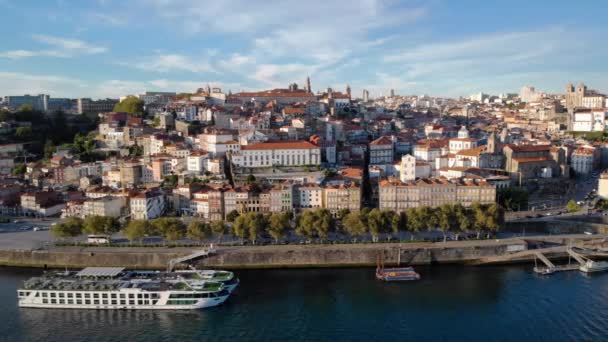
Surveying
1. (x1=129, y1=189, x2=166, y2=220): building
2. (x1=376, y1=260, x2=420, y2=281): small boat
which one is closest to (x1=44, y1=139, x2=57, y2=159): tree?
(x1=129, y1=189, x2=166, y2=220): building

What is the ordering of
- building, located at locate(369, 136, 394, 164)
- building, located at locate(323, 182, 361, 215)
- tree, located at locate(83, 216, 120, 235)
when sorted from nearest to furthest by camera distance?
1. tree, located at locate(83, 216, 120, 235)
2. building, located at locate(323, 182, 361, 215)
3. building, located at locate(369, 136, 394, 164)

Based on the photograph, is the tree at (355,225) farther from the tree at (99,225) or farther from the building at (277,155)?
the tree at (99,225)

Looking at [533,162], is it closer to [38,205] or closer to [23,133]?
[38,205]

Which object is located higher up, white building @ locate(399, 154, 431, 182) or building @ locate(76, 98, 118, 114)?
building @ locate(76, 98, 118, 114)

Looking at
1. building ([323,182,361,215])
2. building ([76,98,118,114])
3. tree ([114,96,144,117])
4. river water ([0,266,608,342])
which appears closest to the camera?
river water ([0,266,608,342])

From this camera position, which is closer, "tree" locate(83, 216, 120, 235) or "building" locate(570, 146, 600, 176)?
"tree" locate(83, 216, 120, 235)

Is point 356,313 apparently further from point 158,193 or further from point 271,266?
point 158,193

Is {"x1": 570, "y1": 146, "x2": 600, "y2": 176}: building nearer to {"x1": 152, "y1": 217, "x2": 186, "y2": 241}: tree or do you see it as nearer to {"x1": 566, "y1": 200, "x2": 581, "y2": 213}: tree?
{"x1": 566, "y1": 200, "x2": 581, "y2": 213}: tree

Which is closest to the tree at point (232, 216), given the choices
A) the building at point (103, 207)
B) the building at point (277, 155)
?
the building at point (103, 207)
